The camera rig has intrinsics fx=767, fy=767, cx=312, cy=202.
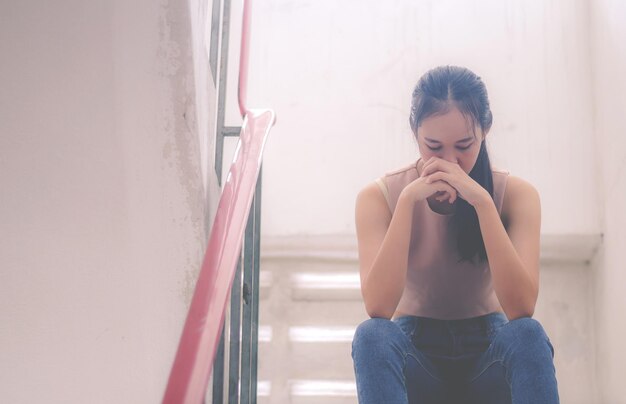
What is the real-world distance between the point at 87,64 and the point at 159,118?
173 mm

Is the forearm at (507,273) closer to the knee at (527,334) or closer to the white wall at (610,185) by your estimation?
the knee at (527,334)

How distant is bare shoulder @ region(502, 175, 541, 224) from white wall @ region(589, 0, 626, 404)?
1.24m

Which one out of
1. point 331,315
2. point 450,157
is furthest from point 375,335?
point 331,315

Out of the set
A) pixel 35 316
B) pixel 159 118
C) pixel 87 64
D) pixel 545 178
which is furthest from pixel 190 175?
pixel 545 178

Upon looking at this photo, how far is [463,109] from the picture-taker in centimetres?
183

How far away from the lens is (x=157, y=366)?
154cm

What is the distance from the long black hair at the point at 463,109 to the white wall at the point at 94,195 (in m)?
0.58

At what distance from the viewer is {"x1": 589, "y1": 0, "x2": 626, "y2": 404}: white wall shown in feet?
9.86

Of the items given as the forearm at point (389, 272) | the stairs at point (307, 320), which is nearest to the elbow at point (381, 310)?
the forearm at point (389, 272)

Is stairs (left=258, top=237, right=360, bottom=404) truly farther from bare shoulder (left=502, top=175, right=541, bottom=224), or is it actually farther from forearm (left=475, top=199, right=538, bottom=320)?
forearm (left=475, top=199, right=538, bottom=320)

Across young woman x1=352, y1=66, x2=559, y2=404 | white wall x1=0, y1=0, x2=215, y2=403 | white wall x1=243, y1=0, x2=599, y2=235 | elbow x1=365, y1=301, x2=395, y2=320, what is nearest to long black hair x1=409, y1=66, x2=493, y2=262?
young woman x1=352, y1=66, x2=559, y2=404

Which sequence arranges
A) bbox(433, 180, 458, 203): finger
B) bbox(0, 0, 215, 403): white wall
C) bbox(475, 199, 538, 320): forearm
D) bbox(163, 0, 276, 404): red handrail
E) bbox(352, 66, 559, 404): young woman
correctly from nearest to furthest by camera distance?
bbox(163, 0, 276, 404): red handrail < bbox(0, 0, 215, 403): white wall < bbox(352, 66, 559, 404): young woman < bbox(475, 199, 538, 320): forearm < bbox(433, 180, 458, 203): finger

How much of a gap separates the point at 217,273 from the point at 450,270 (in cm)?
72

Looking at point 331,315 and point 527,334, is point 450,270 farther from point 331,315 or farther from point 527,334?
point 331,315
